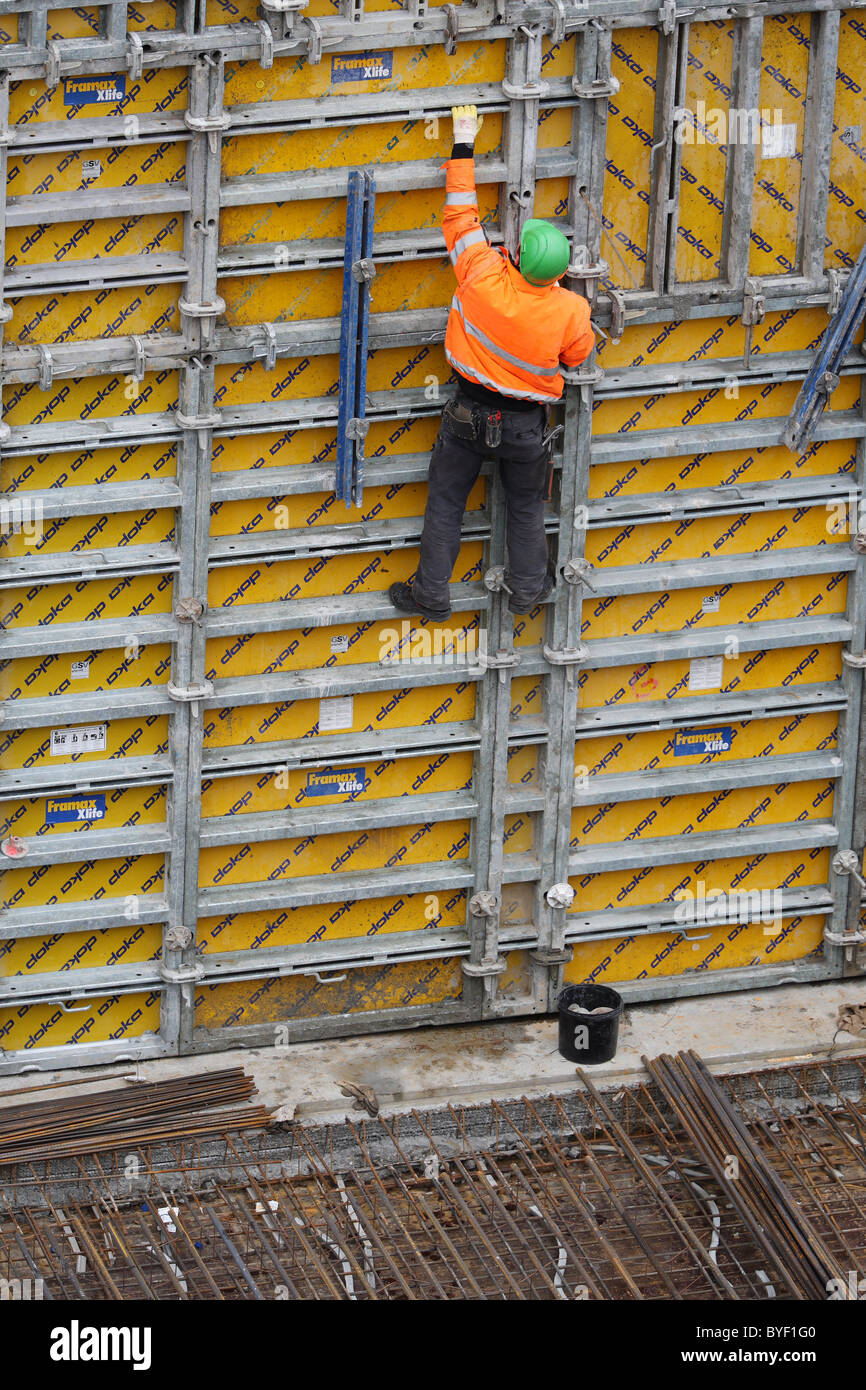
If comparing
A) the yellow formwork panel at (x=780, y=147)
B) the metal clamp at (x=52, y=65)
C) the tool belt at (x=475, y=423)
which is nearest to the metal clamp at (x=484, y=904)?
the tool belt at (x=475, y=423)

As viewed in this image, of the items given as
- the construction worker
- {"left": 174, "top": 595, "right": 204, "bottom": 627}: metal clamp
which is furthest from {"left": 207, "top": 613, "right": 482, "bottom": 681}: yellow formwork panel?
the construction worker

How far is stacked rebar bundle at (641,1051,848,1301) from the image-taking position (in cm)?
1122

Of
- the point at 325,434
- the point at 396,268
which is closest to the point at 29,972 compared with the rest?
the point at 325,434

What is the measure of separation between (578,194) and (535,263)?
80 cm

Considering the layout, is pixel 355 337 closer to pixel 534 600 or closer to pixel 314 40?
pixel 314 40

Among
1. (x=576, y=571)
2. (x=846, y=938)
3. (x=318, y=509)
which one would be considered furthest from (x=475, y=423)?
(x=846, y=938)

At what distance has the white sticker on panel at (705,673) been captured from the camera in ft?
42.1

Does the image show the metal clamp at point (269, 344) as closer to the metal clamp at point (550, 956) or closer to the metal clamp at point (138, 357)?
the metal clamp at point (138, 357)

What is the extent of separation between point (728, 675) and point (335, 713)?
2012mm

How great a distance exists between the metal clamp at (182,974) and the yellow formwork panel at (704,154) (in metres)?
4.02

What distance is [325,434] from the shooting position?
1193 cm

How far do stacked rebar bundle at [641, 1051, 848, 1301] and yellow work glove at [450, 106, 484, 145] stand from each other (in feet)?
14.8

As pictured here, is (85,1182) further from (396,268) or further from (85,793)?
(396,268)

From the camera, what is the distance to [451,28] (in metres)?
11.4
